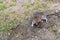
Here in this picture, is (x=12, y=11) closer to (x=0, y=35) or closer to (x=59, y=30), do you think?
(x=0, y=35)

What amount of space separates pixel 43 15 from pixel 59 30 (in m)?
0.55

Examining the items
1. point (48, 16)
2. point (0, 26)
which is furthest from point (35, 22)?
point (0, 26)

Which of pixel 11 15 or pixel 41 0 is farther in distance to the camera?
pixel 41 0

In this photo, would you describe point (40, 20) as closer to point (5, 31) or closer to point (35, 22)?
point (35, 22)

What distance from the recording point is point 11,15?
5086mm

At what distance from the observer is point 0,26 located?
4758mm

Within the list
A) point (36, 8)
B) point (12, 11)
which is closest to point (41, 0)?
point (36, 8)

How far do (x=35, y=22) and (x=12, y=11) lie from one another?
0.76 m

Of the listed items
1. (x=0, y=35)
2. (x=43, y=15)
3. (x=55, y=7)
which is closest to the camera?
(x=0, y=35)

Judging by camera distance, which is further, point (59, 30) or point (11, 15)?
point (11, 15)

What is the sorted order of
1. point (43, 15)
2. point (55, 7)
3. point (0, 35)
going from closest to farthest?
1. point (0, 35)
2. point (43, 15)
3. point (55, 7)

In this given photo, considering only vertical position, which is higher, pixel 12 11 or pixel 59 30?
pixel 12 11

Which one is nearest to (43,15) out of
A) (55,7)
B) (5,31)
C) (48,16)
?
(48,16)

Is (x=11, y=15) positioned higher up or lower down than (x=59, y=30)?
higher up
